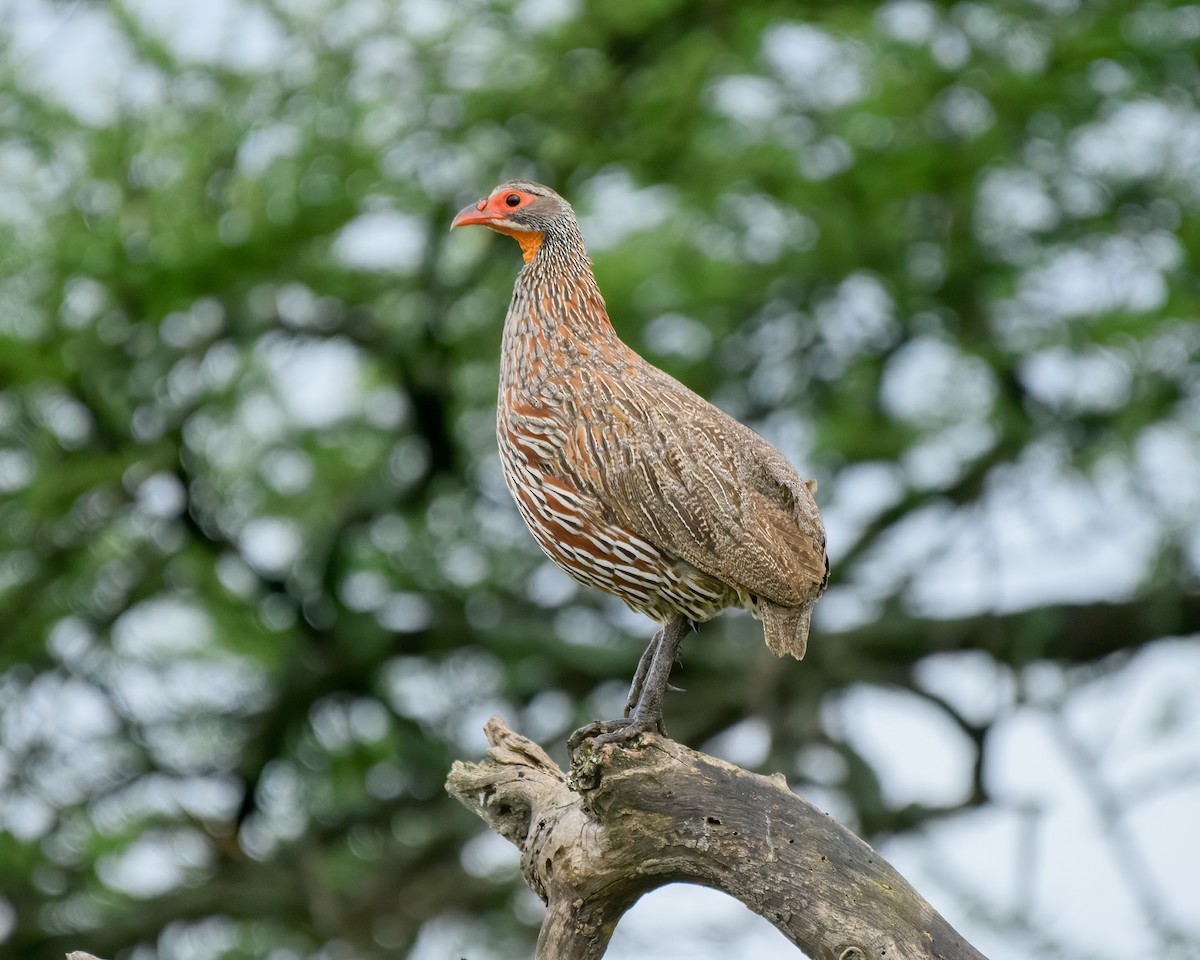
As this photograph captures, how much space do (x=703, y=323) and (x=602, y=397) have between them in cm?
663

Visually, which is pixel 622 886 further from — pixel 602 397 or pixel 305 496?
pixel 305 496

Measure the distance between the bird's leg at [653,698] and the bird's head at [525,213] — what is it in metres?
1.41

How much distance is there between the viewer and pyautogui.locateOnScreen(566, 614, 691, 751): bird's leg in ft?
17.7

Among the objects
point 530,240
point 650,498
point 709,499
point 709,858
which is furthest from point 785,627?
point 530,240

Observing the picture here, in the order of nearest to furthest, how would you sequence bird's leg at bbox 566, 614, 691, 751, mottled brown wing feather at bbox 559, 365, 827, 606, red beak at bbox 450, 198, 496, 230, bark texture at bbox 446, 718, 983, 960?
bark texture at bbox 446, 718, 983, 960 → mottled brown wing feather at bbox 559, 365, 827, 606 → bird's leg at bbox 566, 614, 691, 751 → red beak at bbox 450, 198, 496, 230

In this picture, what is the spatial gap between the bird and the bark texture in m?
0.17

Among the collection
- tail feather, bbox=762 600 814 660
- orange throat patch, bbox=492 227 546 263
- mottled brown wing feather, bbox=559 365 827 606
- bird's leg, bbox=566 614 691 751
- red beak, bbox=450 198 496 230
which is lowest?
bird's leg, bbox=566 614 691 751

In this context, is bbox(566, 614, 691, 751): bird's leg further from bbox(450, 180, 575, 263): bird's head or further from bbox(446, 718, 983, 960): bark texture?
bbox(450, 180, 575, 263): bird's head

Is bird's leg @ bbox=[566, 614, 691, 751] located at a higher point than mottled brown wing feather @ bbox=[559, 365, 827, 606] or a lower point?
lower

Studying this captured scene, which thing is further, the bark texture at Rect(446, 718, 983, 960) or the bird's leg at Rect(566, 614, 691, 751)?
the bird's leg at Rect(566, 614, 691, 751)

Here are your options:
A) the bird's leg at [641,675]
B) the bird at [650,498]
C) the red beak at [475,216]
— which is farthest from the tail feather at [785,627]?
the red beak at [475,216]

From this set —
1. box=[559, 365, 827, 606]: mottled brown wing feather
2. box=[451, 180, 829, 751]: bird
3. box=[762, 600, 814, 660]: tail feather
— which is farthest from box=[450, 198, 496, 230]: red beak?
box=[762, 600, 814, 660]: tail feather

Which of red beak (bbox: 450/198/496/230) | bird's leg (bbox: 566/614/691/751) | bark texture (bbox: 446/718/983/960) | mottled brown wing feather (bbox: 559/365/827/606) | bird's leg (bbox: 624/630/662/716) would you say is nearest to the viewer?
bark texture (bbox: 446/718/983/960)

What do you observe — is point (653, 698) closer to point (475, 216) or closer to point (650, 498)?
point (650, 498)
